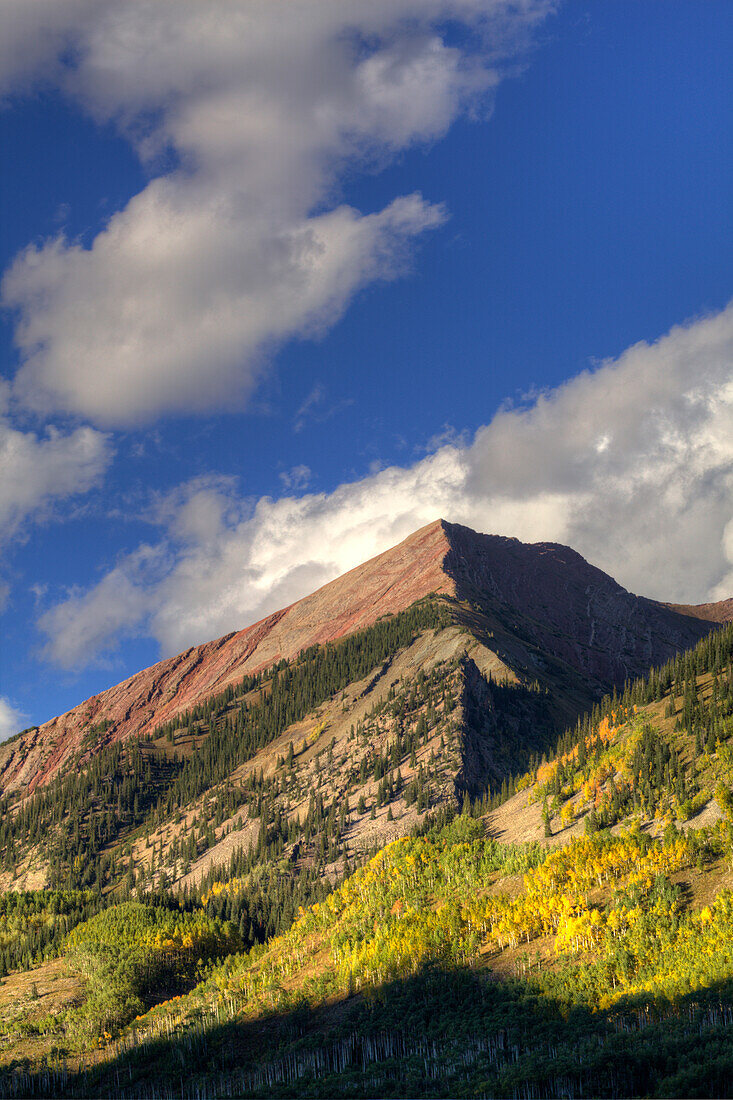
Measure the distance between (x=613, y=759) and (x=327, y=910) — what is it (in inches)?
1212

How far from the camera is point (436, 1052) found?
45188 mm

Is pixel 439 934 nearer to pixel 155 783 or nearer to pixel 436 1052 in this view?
pixel 436 1052

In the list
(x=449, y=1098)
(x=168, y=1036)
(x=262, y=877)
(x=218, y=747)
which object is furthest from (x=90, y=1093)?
(x=218, y=747)

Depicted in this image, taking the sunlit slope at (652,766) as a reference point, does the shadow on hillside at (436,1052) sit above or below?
below

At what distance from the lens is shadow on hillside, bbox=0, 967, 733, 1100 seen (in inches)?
1316

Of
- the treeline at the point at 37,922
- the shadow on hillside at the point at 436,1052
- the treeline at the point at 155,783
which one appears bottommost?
the shadow on hillside at the point at 436,1052

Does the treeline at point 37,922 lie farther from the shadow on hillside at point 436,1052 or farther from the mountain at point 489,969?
the shadow on hillside at point 436,1052

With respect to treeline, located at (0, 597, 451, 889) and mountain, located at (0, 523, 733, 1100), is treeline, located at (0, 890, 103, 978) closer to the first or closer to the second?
mountain, located at (0, 523, 733, 1100)

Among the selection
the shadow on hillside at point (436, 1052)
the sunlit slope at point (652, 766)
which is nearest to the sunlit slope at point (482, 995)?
the shadow on hillside at point (436, 1052)

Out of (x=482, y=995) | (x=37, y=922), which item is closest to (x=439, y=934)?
(x=482, y=995)

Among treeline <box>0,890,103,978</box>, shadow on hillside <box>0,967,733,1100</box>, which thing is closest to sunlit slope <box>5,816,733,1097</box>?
shadow on hillside <box>0,967,733,1100</box>

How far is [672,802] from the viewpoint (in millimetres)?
57688

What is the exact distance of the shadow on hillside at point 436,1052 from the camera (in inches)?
1316

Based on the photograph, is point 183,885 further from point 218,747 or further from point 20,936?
point 218,747
